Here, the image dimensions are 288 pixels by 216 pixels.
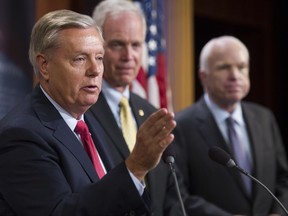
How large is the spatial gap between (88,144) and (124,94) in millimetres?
881

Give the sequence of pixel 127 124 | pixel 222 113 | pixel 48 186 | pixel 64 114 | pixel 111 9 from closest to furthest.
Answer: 1. pixel 48 186
2. pixel 64 114
3. pixel 127 124
4. pixel 111 9
5. pixel 222 113

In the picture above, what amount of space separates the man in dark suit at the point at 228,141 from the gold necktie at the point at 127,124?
67 cm

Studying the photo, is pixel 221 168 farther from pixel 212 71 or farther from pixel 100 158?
pixel 100 158

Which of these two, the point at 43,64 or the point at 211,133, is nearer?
the point at 43,64

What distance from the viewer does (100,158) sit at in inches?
90.1

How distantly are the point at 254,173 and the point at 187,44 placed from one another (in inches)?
81.3

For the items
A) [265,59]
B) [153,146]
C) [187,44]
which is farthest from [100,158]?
[265,59]

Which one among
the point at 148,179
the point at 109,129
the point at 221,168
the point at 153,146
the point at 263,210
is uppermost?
the point at 153,146

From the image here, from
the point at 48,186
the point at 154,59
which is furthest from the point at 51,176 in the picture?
the point at 154,59

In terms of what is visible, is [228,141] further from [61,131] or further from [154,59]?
[61,131]

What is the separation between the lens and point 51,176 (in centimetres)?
190

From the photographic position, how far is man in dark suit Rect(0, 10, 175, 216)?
184 cm

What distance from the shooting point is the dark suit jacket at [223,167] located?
353 centimetres

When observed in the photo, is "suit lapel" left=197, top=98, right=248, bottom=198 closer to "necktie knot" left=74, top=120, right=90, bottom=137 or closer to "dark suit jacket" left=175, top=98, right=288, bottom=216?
"dark suit jacket" left=175, top=98, right=288, bottom=216
